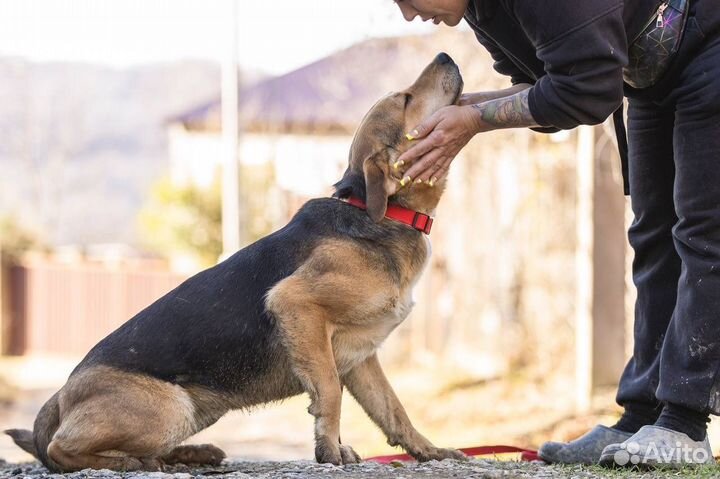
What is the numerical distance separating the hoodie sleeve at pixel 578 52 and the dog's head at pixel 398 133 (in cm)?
96

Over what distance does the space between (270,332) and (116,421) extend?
0.82 metres

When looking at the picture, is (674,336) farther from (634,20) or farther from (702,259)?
(634,20)

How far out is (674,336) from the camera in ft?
14.9

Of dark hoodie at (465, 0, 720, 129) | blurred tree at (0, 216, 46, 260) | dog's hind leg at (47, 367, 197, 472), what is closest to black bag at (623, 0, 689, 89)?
dark hoodie at (465, 0, 720, 129)

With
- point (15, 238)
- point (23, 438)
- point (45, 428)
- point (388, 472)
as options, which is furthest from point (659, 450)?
point (15, 238)

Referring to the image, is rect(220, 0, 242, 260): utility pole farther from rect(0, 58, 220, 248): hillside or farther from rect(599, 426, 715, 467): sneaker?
rect(0, 58, 220, 248): hillside

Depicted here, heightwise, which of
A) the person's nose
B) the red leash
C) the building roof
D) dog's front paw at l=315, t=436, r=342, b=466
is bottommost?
the red leash

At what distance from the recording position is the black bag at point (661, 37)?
4.33 metres

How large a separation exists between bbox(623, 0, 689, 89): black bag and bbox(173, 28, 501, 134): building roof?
3874 millimetres

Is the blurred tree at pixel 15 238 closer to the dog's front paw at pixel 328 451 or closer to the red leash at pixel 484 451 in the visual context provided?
the red leash at pixel 484 451

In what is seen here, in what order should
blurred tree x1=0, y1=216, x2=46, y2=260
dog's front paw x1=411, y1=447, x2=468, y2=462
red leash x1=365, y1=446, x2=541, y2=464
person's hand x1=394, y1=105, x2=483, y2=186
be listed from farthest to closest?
blurred tree x1=0, y1=216, x2=46, y2=260 → red leash x1=365, y1=446, x2=541, y2=464 → dog's front paw x1=411, y1=447, x2=468, y2=462 → person's hand x1=394, y1=105, x2=483, y2=186

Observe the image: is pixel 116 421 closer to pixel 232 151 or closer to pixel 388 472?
pixel 388 472

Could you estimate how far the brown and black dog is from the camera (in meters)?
4.74

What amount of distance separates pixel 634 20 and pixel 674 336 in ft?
4.61
